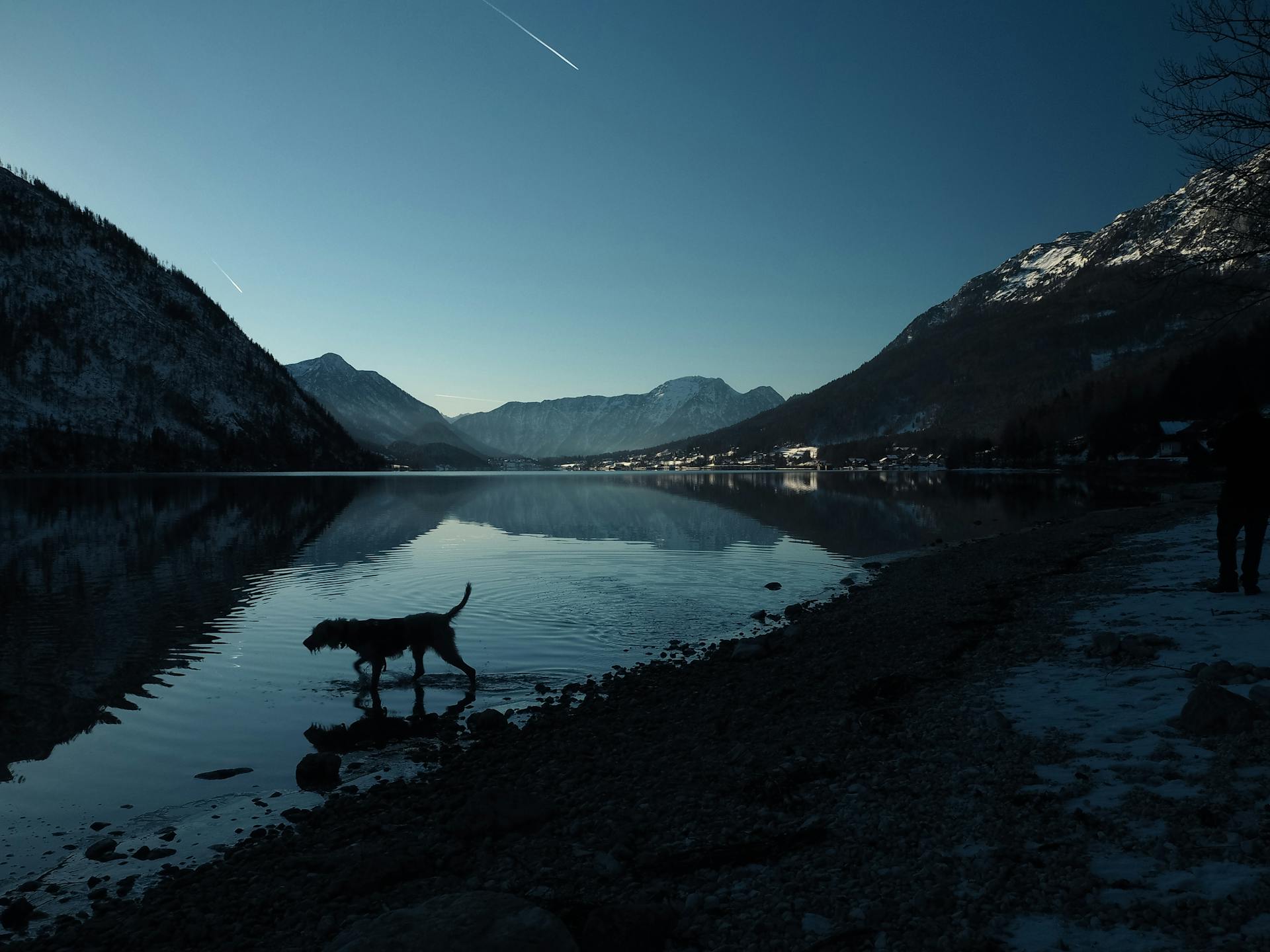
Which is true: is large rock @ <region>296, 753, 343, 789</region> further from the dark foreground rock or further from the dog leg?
the dog leg

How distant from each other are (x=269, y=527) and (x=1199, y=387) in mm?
150037

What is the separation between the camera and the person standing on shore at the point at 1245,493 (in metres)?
13.9

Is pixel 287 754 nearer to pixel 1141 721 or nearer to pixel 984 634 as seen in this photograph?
pixel 1141 721

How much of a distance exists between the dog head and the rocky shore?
418 centimetres

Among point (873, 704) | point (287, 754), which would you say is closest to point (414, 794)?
point (287, 754)

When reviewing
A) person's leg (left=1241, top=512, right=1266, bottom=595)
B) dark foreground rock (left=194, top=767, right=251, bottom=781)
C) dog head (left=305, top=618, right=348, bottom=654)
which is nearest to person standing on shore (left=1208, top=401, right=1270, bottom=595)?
person's leg (left=1241, top=512, right=1266, bottom=595)

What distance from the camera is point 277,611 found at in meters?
23.3

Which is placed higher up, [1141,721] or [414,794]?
[1141,721]

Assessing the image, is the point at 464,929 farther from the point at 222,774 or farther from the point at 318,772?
the point at 222,774

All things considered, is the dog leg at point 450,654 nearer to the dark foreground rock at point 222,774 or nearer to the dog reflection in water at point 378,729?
the dog reflection in water at point 378,729

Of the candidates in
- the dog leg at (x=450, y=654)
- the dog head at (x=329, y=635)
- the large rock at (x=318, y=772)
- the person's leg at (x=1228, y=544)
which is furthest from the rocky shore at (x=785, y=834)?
the dog head at (x=329, y=635)

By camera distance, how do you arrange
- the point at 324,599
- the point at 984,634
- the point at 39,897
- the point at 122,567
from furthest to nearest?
1. the point at 122,567
2. the point at 324,599
3. the point at 984,634
4. the point at 39,897

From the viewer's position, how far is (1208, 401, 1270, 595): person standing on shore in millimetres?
13867

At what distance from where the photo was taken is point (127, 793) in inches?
399
